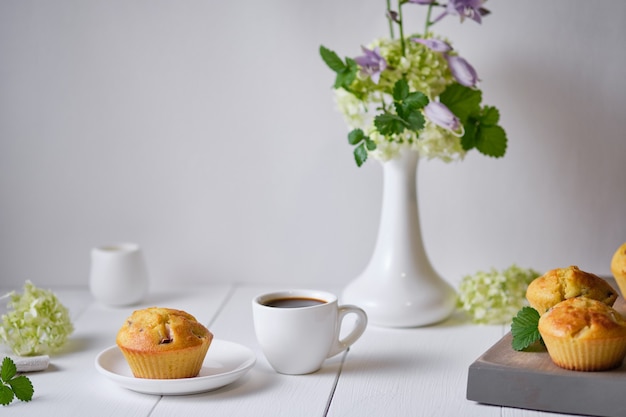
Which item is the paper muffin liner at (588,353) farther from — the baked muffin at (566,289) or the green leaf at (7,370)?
the green leaf at (7,370)

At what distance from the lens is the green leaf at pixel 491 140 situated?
4.74 ft

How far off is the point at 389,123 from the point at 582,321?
0.45 m

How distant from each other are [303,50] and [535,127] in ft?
1.60

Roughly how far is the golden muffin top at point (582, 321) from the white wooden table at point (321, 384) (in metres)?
0.11

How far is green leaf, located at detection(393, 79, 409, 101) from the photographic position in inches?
52.6

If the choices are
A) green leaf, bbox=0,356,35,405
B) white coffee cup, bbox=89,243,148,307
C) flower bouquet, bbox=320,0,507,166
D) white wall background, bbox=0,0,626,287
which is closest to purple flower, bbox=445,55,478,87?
flower bouquet, bbox=320,0,507,166

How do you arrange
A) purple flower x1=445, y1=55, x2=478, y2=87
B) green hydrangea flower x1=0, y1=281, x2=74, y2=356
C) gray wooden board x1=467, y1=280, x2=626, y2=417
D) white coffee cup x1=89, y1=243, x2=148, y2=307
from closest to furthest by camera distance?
1. gray wooden board x1=467, y1=280, x2=626, y2=417
2. green hydrangea flower x1=0, y1=281, x2=74, y2=356
3. purple flower x1=445, y1=55, x2=478, y2=87
4. white coffee cup x1=89, y1=243, x2=148, y2=307

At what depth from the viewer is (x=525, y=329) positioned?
1.17 meters

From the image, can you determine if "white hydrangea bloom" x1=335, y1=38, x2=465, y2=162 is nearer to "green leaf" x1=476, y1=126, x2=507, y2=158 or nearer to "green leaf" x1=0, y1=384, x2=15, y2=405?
"green leaf" x1=476, y1=126, x2=507, y2=158

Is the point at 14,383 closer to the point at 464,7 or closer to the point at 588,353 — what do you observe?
the point at 588,353

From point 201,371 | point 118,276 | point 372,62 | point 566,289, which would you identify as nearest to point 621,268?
point 566,289

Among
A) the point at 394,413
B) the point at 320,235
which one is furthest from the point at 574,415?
the point at 320,235

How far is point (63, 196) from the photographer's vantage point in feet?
5.93

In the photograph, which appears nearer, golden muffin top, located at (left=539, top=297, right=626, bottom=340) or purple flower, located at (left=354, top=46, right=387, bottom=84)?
golden muffin top, located at (left=539, top=297, right=626, bottom=340)
